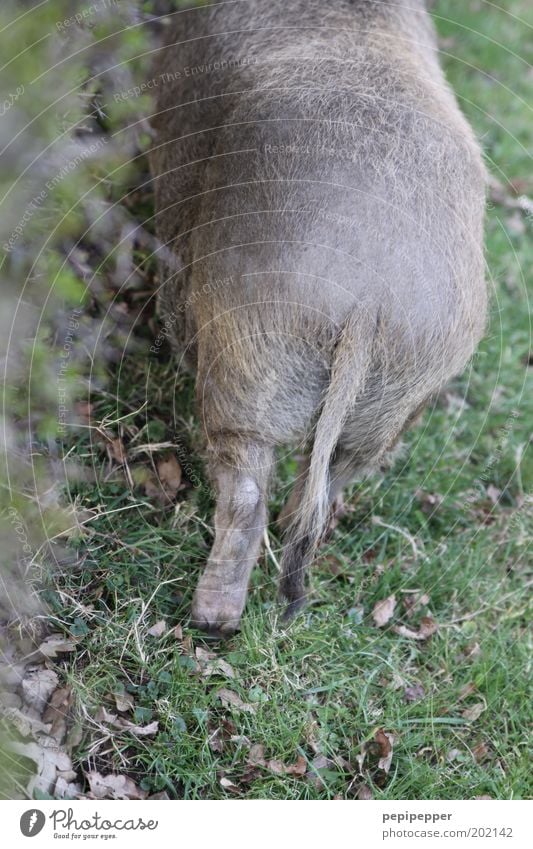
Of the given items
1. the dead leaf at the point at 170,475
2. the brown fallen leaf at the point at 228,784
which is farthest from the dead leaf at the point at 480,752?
the dead leaf at the point at 170,475

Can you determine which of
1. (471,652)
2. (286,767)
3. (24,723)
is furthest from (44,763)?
(471,652)

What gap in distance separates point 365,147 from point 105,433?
1416mm

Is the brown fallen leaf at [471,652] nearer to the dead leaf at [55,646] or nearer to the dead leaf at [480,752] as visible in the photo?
the dead leaf at [480,752]

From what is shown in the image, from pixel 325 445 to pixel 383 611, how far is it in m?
0.91

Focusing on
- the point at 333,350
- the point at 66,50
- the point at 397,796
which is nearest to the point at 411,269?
the point at 333,350

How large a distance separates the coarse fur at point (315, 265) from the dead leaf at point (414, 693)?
20.9 inches

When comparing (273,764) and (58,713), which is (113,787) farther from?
(273,764)

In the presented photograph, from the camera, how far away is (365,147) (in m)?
2.81

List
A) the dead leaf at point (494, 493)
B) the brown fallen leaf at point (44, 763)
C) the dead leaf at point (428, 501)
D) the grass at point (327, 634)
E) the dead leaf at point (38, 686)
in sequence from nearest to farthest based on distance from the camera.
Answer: the brown fallen leaf at point (44, 763) < the dead leaf at point (38, 686) < the grass at point (327, 634) < the dead leaf at point (428, 501) < the dead leaf at point (494, 493)

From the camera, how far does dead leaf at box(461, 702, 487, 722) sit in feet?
10.5

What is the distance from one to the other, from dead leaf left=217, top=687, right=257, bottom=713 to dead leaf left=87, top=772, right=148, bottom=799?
39cm

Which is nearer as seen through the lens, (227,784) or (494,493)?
(227,784)

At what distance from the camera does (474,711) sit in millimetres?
3236

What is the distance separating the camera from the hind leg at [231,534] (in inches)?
119
